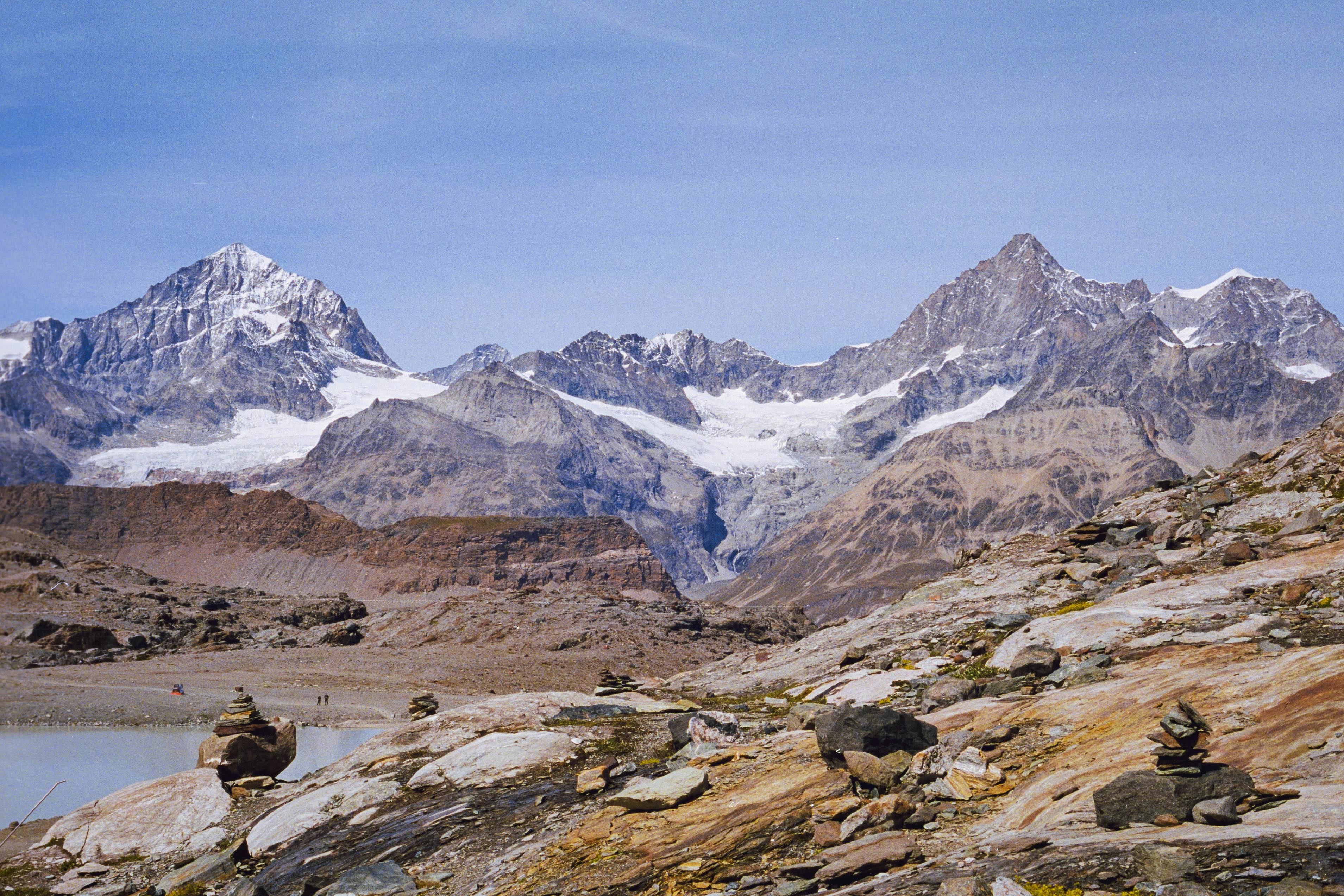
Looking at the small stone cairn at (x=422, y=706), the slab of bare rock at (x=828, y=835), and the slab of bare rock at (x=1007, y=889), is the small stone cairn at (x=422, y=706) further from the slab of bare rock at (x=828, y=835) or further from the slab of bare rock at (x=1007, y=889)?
the slab of bare rock at (x=1007, y=889)

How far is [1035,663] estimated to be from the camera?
2977cm

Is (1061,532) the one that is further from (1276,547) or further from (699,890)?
(699,890)

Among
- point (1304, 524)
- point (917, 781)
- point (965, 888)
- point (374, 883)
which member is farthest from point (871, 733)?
point (1304, 524)

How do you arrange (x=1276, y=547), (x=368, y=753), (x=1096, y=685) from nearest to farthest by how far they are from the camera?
1. (x=1096, y=685)
2. (x=368, y=753)
3. (x=1276, y=547)

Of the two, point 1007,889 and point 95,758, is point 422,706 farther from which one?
point 95,758

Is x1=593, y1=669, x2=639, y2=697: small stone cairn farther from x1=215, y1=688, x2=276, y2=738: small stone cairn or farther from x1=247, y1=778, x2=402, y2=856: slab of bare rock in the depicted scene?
x1=247, y1=778, x2=402, y2=856: slab of bare rock

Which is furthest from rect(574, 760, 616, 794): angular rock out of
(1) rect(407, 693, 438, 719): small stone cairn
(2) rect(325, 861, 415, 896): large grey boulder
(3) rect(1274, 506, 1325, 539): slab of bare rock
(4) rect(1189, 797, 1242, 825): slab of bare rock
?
(3) rect(1274, 506, 1325, 539): slab of bare rock

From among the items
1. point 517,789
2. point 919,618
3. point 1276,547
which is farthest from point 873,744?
point 919,618

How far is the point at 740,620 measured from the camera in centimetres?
17950

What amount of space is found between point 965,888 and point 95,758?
71979 millimetres

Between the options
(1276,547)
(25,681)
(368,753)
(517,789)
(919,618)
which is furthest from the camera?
(25,681)

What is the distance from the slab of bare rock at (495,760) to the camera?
101 ft

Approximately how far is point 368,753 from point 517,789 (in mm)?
8633

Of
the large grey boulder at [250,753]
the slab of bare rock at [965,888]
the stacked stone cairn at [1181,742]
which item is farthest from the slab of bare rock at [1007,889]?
the large grey boulder at [250,753]
